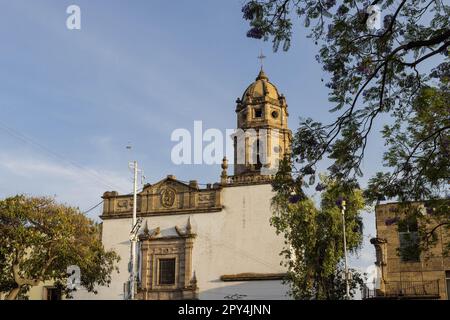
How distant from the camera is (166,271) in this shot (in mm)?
38875

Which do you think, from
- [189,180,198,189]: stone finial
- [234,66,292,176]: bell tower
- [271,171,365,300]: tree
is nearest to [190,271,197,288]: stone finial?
[189,180,198,189]: stone finial

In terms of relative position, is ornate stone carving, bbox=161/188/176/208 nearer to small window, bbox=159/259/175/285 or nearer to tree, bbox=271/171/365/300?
small window, bbox=159/259/175/285

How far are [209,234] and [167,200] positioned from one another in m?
4.18

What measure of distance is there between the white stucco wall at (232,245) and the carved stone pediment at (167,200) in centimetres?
51

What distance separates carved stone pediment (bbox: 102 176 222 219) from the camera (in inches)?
1535

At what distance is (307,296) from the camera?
94.4 ft

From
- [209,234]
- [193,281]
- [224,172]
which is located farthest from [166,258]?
[224,172]

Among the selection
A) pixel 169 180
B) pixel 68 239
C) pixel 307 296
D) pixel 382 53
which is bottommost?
pixel 307 296

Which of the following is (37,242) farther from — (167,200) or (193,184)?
(193,184)
